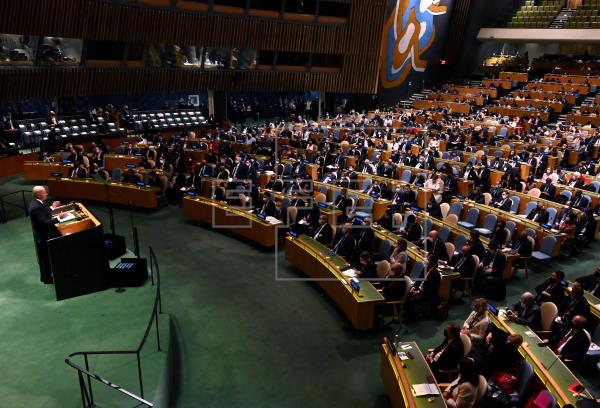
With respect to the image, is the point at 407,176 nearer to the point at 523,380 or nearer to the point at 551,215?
the point at 551,215

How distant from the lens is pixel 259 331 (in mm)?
7445

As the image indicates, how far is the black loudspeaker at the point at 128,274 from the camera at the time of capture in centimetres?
779

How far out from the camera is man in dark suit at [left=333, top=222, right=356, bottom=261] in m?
9.36

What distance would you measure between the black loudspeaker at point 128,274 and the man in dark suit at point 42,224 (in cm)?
108

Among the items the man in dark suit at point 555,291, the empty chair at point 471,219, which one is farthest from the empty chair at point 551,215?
the man in dark suit at point 555,291

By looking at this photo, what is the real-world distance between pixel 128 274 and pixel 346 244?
13.5ft

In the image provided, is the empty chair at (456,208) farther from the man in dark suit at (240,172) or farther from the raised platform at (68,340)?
the raised platform at (68,340)

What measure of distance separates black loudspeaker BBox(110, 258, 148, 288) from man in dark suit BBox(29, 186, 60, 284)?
1.08 m

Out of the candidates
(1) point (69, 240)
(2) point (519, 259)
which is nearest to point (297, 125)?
(2) point (519, 259)

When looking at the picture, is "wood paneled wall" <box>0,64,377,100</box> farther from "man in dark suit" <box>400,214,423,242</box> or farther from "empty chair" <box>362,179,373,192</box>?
"man in dark suit" <box>400,214,423,242</box>

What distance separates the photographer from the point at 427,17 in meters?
29.6

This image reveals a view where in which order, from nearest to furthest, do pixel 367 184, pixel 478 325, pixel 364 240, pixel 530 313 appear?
pixel 478 325, pixel 530 313, pixel 364 240, pixel 367 184

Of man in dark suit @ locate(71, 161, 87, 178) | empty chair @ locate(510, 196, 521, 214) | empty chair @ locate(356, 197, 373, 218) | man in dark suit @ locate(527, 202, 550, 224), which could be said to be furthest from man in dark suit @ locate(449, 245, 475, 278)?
man in dark suit @ locate(71, 161, 87, 178)

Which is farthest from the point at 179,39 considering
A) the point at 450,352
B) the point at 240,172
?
the point at 450,352
